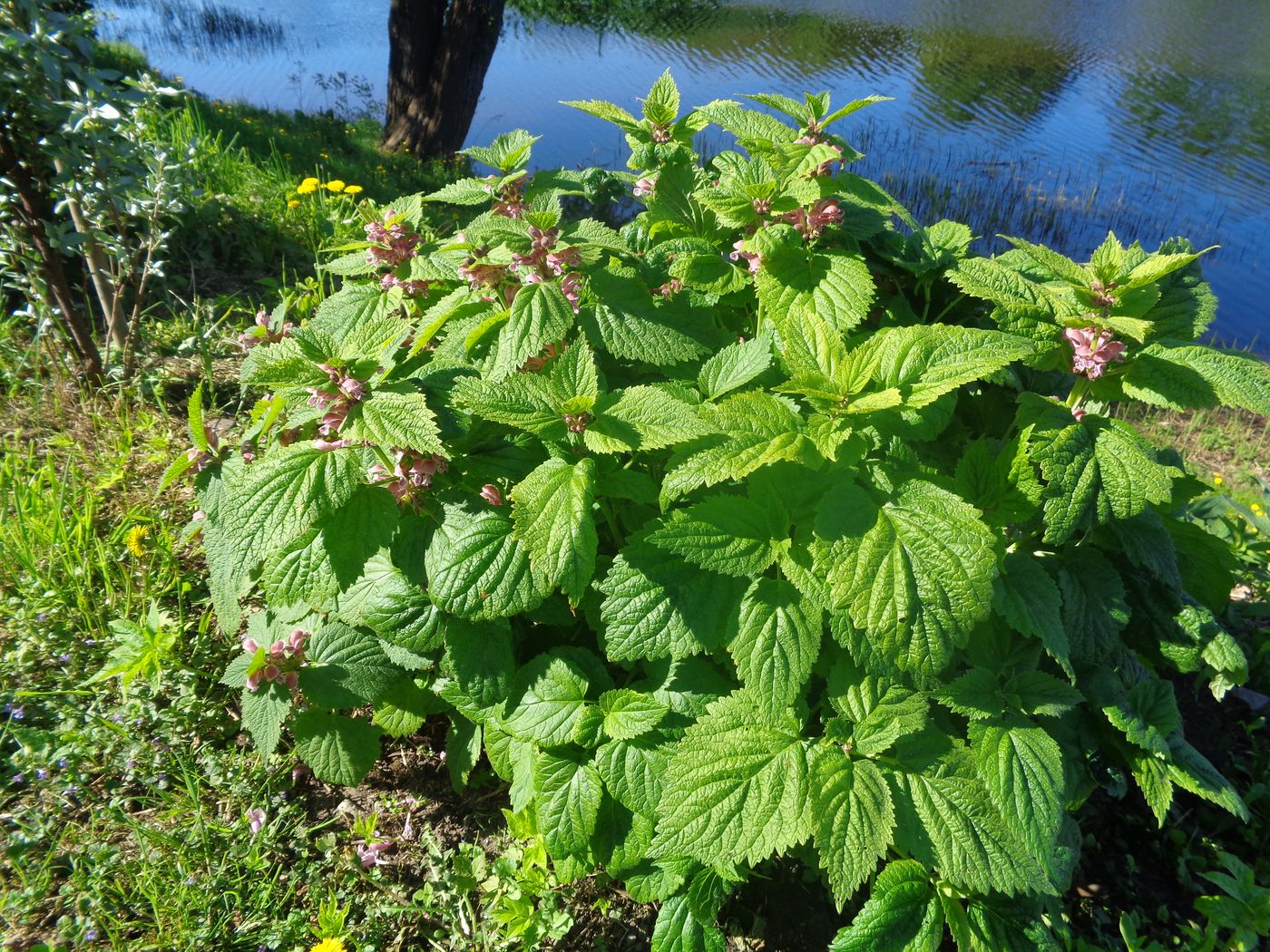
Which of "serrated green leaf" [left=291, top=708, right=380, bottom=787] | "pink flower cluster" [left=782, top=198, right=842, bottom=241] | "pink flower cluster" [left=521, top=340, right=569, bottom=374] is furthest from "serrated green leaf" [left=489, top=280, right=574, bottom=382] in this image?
"serrated green leaf" [left=291, top=708, right=380, bottom=787]

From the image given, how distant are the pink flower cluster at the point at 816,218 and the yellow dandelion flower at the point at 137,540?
2.40m

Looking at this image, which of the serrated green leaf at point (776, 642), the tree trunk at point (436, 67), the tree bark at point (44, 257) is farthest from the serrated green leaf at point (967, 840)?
the tree trunk at point (436, 67)

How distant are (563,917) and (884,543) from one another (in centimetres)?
124

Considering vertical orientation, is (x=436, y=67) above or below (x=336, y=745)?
above

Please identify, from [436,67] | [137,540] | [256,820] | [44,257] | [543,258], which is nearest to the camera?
[543,258]

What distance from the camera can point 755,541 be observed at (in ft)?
5.40

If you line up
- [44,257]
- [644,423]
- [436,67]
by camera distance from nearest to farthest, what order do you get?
[644,423]
[44,257]
[436,67]

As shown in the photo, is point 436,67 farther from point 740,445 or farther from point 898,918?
point 898,918

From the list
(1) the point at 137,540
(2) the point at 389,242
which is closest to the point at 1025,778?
(2) the point at 389,242

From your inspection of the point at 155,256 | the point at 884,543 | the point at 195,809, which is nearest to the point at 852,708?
the point at 884,543

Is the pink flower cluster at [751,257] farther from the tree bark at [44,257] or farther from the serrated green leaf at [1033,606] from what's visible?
the tree bark at [44,257]

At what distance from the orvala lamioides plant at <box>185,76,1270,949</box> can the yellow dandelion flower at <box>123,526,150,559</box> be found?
0.97m

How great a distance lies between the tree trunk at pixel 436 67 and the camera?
7.91 m

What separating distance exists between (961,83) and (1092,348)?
1494 centimetres
